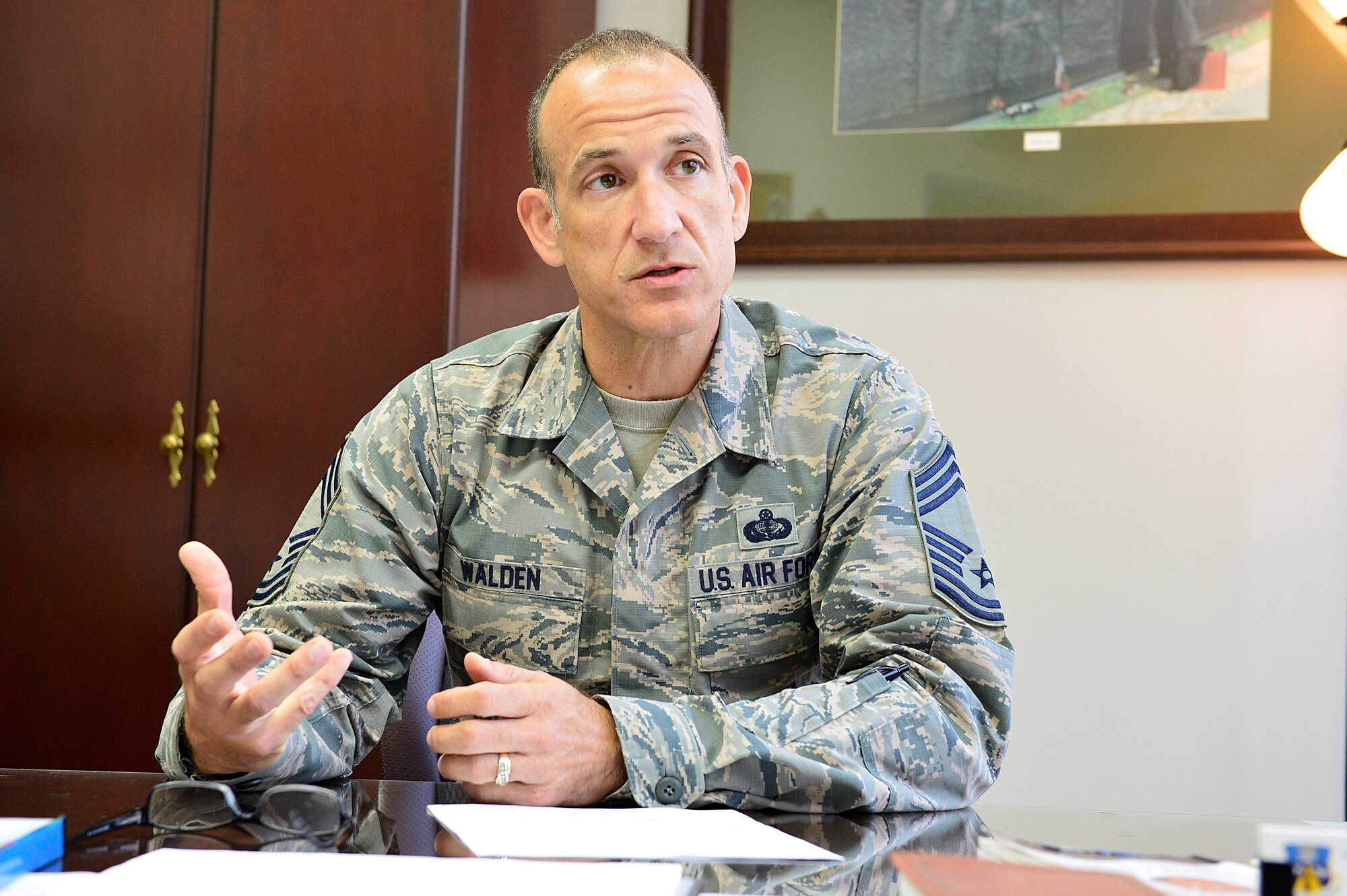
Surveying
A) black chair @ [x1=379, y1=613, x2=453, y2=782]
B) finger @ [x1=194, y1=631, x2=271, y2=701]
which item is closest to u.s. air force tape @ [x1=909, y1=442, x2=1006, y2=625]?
black chair @ [x1=379, y1=613, x2=453, y2=782]

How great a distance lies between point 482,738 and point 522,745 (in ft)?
0.12

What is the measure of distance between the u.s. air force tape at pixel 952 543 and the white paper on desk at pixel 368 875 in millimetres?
608

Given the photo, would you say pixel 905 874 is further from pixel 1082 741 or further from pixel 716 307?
pixel 1082 741

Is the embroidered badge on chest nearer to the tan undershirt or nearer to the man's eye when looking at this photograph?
the tan undershirt

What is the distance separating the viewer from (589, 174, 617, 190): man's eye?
154 cm

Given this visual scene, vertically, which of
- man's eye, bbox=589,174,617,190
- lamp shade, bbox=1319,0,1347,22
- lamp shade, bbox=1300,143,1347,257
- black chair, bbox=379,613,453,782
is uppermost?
lamp shade, bbox=1319,0,1347,22

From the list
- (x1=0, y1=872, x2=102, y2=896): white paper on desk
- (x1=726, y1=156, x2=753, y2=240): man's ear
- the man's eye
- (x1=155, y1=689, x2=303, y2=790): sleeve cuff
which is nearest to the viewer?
(x1=0, y1=872, x2=102, y2=896): white paper on desk

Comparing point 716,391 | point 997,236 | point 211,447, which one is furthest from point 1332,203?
point 211,447

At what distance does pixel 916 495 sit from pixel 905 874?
29.6 inches

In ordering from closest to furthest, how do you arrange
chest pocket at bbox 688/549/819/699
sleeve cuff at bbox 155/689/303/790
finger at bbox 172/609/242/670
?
finger at bbox 172/609/242/670 < sleeve cuff at bbox 155/689/303/790 < chest pocket at bbox 688/549/819/699

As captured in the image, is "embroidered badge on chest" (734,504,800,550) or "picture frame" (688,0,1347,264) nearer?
"embroidered badge on chest" (734,504,800,550)

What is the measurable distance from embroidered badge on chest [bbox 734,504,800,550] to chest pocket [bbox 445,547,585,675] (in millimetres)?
209

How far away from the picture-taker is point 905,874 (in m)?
0.67

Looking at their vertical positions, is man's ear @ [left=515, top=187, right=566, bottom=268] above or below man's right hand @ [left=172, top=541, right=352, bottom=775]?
above
